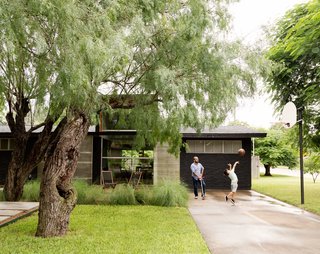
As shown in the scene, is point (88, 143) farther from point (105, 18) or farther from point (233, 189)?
point (105, 18)

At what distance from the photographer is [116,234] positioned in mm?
7152

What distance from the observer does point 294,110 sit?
42.1 feet

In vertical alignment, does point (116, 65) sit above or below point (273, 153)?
above

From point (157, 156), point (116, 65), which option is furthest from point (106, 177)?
point (116, 65)

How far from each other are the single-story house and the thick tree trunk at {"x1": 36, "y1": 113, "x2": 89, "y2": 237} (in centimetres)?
916

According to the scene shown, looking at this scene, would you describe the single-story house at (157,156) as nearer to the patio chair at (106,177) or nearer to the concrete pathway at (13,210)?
the patio chair at (106,177)

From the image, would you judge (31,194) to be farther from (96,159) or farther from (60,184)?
(96,159)

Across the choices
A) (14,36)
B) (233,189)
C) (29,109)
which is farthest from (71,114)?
(233,189)

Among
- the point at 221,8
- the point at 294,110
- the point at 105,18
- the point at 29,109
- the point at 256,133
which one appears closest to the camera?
the point at 105,18

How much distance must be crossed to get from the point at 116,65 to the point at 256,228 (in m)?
4.53

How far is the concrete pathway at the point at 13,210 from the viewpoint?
8.58 m

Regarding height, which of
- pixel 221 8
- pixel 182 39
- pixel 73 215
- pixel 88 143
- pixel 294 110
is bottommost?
pixel 73 215

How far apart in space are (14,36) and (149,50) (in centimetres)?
325

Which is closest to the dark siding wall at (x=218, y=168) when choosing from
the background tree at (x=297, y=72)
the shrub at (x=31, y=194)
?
the background tree at (x=297, y=72)
